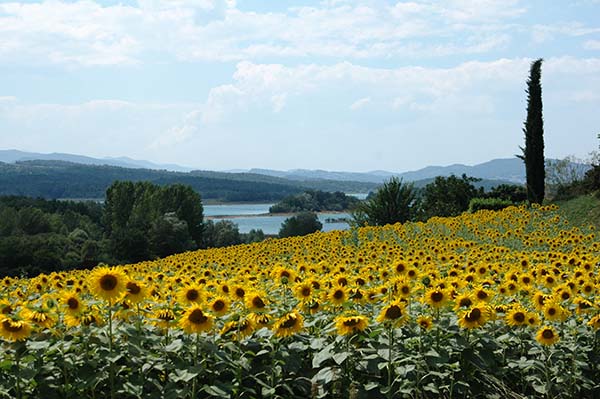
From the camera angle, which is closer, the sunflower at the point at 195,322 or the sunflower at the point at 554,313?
the sunflower at the point at 195,322

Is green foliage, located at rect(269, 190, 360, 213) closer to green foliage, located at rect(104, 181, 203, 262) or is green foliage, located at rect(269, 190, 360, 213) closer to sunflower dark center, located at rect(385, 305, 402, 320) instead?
green foliage, located at rect(104, 181, 203, 262)

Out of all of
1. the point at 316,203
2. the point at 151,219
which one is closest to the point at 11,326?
the point at 151,219

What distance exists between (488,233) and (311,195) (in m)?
70.7

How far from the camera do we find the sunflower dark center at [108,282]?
4.06 m

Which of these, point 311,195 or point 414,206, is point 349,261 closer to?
point 414,206

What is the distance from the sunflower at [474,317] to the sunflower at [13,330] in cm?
275

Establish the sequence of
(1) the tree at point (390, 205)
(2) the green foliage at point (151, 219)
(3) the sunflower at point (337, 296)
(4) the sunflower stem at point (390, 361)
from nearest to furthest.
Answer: (4) the sunflower stem at point (390, 361) < (3) the sunflower at point (337, 296) < (1) the tree at point (390, 205) < (2) the green foliage at point (151, 219)

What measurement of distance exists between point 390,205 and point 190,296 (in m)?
19.8

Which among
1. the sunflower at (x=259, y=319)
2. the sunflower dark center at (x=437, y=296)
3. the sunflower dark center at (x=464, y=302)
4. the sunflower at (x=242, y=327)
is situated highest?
the sunflower dark center at (x=437, y=296)

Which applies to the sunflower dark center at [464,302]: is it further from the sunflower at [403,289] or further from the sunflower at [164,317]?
the sunflower at [164,317]

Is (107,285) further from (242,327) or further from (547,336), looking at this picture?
(547,336)

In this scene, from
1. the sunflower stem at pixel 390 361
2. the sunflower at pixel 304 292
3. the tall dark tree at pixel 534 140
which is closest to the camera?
the sunflower stem at pixel 390 361

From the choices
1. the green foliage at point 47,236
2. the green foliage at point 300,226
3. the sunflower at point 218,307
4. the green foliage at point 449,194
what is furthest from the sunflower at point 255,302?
the green foliage at point 300,226

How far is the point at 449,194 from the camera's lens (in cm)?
3312
